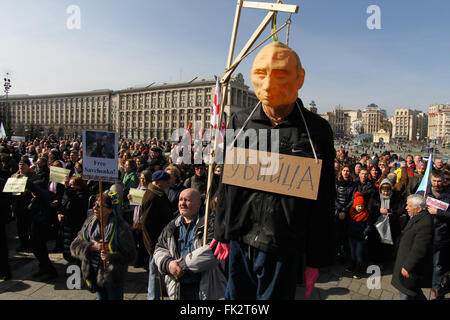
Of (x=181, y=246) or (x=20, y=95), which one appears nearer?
(x=181, y=246)

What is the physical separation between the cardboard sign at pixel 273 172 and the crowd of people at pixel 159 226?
87 centimetres

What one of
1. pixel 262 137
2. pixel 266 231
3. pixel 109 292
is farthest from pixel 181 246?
pixel 262 137

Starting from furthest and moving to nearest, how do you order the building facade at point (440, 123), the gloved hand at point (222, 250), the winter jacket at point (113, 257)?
the building facade at point (440, 123)
the winter jacket at point (113, 257)
the gloved hand at point (222, 250)

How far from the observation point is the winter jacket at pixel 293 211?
5.40 feet

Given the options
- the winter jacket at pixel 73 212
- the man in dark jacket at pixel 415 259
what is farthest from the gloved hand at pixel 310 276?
the winter jacket at pixel 73 212

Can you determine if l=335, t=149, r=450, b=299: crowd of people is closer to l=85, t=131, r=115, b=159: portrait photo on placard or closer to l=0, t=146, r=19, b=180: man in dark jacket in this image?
l=85, t=131, r=115, b=159: portrait photo on placard

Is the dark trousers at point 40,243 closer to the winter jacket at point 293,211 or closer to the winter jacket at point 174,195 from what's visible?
the winter jacket at point 174,195

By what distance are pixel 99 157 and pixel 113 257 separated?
3.68 feet

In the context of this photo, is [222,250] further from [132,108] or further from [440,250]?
[132,108]

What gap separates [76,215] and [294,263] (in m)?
3.95

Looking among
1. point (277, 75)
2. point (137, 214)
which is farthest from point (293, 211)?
point (137, 214)

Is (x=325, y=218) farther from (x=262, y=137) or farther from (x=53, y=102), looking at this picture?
(x=53, y=102)

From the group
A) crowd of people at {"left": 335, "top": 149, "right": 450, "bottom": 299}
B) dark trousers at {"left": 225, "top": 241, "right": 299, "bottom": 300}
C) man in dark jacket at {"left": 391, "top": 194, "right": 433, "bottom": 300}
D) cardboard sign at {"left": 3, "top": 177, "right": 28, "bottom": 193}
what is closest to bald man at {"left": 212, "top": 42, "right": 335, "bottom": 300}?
dark trousers at {"left": 225, "top": 241, "right": 299, "bottom": 300}

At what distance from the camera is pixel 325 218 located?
1.66m
